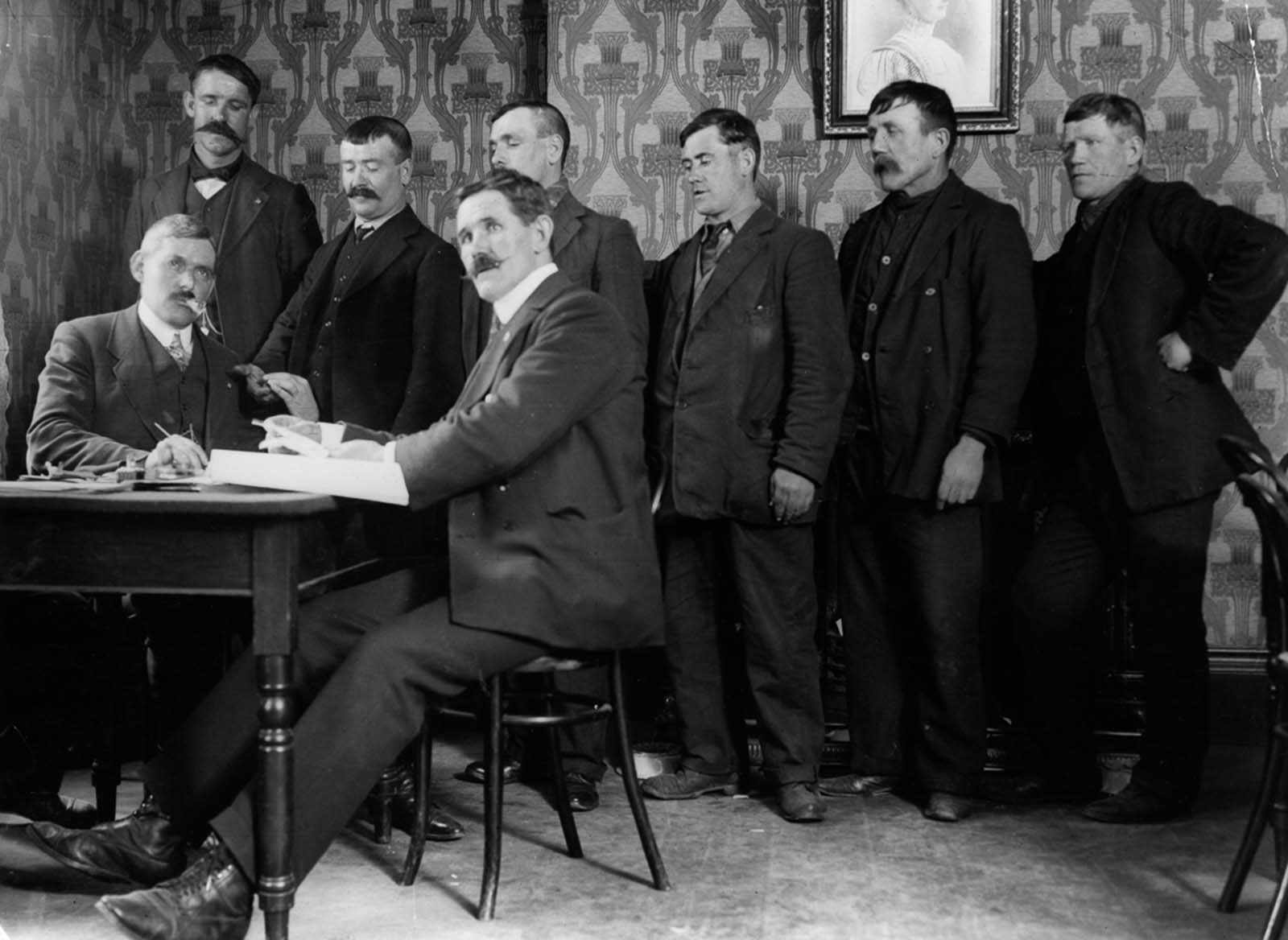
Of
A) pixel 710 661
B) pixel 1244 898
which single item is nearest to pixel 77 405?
pixel 710 661

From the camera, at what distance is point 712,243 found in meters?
3.95

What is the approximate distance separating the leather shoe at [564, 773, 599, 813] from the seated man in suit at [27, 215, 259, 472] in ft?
4.40

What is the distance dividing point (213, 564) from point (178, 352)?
141 cm

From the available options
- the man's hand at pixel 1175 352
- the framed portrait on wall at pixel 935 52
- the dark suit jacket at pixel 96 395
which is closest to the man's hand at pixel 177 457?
the dark suit jacket at pixel 96 395

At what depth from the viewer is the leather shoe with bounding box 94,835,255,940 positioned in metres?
2.49

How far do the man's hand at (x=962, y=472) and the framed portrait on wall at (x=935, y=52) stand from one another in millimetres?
1613

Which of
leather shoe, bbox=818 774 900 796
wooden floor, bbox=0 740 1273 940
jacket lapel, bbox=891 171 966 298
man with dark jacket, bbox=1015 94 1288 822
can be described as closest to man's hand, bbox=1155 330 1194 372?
man with dark jacket, bbox=1015 94 1288 822

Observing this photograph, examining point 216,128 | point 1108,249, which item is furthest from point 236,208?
point 1108,249

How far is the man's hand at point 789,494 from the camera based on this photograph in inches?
145

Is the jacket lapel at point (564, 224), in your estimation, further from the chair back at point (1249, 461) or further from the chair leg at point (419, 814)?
the chair back at point (1249, 461)

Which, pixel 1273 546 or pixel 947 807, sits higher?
pixel 1273 546

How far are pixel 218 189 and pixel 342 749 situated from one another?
2553 mm

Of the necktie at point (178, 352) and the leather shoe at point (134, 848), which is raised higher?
the necktie at point (178, 352)

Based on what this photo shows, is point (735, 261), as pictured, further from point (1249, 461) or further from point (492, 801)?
point (492, 801)
